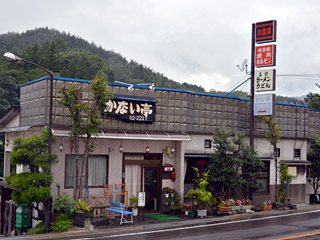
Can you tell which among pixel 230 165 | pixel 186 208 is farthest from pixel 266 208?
pixel 186 208

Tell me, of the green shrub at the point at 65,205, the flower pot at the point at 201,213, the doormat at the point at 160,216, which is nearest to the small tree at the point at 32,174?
the green shrub at the point at 65,205

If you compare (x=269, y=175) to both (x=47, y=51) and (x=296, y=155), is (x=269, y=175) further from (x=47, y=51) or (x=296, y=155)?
(x=47, y=51)

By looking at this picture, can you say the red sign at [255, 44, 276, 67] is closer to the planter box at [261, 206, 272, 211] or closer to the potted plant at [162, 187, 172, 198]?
the planter box at [261, 206, 272, 211]

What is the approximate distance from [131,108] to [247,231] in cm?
715

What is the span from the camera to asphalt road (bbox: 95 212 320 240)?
16.3 m

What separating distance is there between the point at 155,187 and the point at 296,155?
32.9 ft

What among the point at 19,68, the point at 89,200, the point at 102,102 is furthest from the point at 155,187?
the point at 19,68

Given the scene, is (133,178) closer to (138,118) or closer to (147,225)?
(138,118)

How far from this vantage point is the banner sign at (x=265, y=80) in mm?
23325

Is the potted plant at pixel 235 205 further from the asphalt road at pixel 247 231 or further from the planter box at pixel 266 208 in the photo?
the planter box at pixel 266 208

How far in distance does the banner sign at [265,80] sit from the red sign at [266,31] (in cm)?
165

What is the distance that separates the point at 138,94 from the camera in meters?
20.8

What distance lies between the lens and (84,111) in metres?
18.1

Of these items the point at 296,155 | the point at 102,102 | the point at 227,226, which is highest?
the point at 102,102
